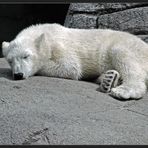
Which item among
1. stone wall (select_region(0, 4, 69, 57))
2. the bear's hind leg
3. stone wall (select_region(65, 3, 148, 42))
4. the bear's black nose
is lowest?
stone wall (select_region(0, 4, 69, 57))

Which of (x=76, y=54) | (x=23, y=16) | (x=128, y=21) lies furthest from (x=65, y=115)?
(x=23, y=16)

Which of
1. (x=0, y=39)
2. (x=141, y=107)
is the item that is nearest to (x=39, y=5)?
(x=0, y=39)

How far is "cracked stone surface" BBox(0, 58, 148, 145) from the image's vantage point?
412 centimetres

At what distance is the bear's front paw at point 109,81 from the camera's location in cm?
552

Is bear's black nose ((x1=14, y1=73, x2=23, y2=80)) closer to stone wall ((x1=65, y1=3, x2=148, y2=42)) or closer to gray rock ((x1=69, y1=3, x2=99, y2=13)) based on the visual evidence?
stone wall ((x1=65, y1=3, x2=148, y2=42))

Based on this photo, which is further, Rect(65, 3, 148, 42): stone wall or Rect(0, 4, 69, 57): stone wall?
Rect(0, 4, 69, 57): stone wall

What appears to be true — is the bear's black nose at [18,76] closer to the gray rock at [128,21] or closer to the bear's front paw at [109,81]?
the bear's front paw at [109,81]

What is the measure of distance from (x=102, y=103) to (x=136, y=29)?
8.90 ft

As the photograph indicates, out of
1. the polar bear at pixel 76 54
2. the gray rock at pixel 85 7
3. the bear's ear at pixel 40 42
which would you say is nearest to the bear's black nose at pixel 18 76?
the polar bear at pixel 76 54

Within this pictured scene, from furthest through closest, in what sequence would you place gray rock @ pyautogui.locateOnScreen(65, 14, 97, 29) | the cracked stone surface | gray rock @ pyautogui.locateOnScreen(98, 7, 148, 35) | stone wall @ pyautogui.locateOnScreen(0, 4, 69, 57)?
stone wall @ pyautogui.locateOnScreen(0, 4, 69, 57), gray rock @ pyautogui.locateOnScreen(65, 14, 97, 29), gray rock @ pyautogui.locateOnScreen(98, 7, 148, 35), the cracked stone surface

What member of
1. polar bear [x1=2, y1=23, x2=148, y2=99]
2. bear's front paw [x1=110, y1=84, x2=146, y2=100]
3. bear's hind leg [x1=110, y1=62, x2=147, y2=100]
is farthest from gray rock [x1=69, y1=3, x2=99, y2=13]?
bear's front paw [x1=110, y1=84, x2=146, y2=100]

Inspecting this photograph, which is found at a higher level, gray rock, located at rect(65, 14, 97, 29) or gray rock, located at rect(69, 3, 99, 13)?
gray rock, located at rect(69, 3, 99, 13)

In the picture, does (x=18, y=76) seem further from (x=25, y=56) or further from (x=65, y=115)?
(x=65, y=115)

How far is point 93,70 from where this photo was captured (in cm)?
603
